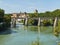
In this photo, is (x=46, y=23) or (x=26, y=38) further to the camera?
(x=46, y=23)

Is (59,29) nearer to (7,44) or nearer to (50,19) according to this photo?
(7,44)

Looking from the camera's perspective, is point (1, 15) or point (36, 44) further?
point (1, 15)

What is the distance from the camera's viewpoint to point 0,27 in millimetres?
54438

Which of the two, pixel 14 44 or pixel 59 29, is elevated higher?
pixel 59 29

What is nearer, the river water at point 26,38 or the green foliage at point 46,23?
the river water at point 26,38

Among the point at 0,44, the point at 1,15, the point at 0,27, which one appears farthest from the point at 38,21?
the point at 0,44

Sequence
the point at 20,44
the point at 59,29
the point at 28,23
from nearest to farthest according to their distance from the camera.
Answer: the point at 59,29 → the point at 20,44 → the point at 28,23

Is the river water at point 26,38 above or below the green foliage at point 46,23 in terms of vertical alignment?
below

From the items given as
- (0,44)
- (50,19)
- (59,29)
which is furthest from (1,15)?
(59,29)

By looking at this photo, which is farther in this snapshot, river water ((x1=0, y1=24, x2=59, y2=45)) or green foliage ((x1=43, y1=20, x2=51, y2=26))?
green foliage ((x1=43, y1=20, x2=51, y2=26))

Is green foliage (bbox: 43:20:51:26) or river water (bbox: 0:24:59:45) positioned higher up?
green foliage (bbox: 43:20:51:26)

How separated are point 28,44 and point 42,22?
173 feet

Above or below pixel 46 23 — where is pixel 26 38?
below

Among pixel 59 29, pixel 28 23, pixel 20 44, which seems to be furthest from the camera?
pixel 28 23
